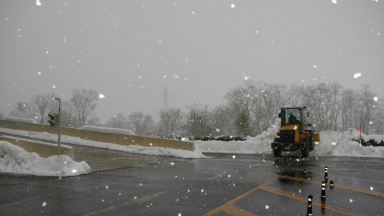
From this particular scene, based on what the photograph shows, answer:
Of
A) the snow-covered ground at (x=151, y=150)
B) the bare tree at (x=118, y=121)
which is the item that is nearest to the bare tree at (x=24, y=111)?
the bare tree at (x=118, y=121)

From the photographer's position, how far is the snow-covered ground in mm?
11922

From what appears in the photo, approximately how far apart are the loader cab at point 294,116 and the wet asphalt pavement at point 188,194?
1045cm

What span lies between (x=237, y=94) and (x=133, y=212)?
6663cm

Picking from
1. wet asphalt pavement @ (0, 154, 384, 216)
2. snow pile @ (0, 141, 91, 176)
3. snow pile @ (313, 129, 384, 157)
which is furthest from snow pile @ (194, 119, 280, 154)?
snow pile @ (0, 141, 91, 176)

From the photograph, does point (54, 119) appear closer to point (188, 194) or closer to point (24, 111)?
point (188, 194)

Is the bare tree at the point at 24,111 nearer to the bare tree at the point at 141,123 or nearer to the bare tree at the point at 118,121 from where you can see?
the bare tree at the point at 141,123

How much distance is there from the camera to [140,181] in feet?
34.0

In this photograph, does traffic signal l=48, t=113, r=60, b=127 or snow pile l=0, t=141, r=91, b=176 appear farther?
traffic signal l=48, t=113, r=60, b=127

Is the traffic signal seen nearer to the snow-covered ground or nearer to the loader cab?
the snow-covered ground

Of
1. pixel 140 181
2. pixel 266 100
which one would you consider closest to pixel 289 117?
pixel 140 181

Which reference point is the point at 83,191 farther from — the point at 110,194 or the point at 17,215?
the point at 17,215

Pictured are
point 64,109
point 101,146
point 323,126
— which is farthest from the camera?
point 64,109

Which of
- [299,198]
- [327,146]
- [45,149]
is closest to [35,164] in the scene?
[45,149]

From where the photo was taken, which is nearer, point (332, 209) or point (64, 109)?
point (332, 209)
